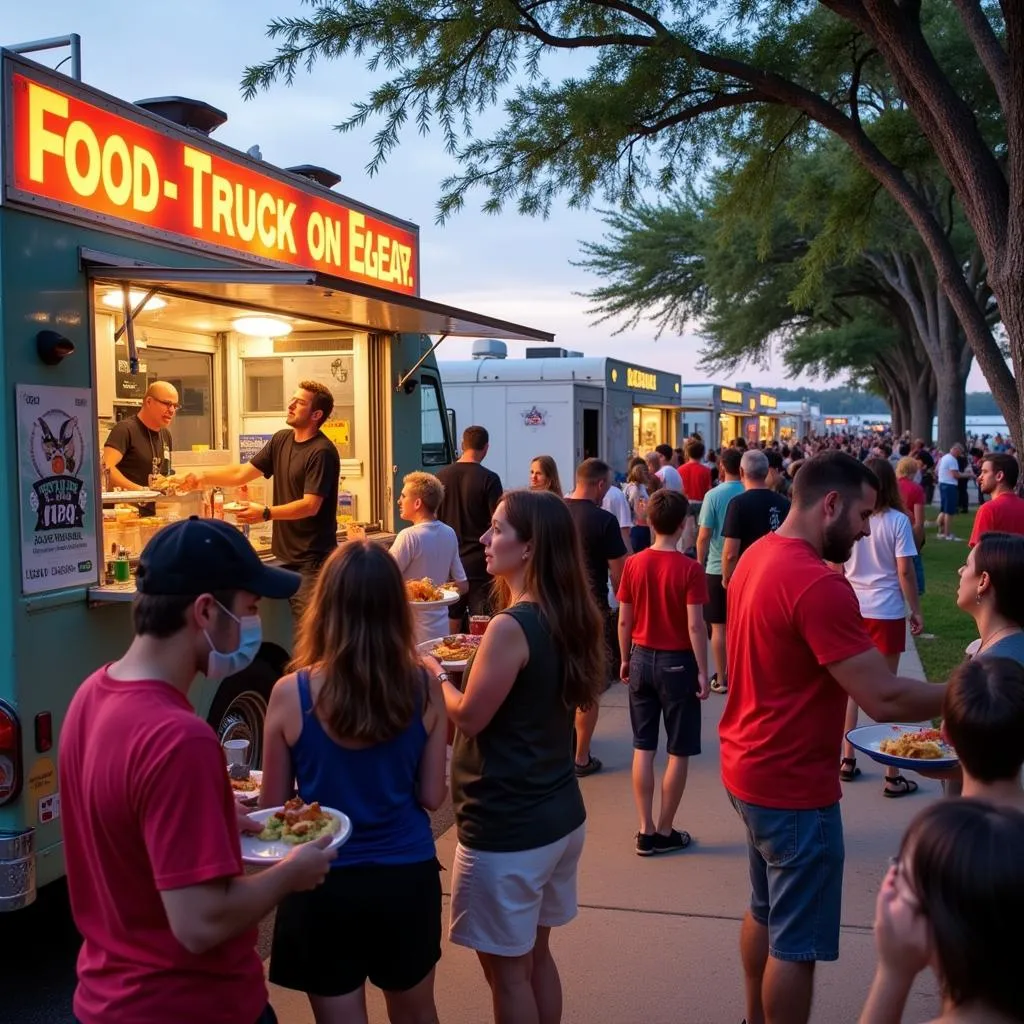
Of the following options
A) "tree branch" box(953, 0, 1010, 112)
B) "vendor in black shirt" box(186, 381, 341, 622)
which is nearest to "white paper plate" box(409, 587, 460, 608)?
"vendor in black shirt" box(186, 381, 341, 622)

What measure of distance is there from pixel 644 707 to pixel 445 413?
429 cm

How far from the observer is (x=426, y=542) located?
20.7 feet

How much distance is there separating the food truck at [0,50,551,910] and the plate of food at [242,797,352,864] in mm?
1755

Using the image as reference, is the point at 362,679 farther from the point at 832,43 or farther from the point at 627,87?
the point at 832,43

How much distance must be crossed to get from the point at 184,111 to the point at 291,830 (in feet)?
13.8

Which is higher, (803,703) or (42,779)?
(803,703)

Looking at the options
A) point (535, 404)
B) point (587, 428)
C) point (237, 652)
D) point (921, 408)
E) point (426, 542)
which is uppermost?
point (921, 408)

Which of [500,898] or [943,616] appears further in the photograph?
[943,616]

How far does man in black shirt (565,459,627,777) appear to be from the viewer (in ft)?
21.9

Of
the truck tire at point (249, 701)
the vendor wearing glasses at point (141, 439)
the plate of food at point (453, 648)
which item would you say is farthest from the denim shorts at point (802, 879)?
the vendor wearing glasses at point (141, 439)

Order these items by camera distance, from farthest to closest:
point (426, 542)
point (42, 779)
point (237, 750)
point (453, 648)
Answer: point (426, 542) < point (453, 648) < point (42, 779) < point (237, 750)

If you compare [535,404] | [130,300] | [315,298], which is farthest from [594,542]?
[535,404]

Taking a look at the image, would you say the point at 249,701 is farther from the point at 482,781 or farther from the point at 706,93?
the point at 706,93

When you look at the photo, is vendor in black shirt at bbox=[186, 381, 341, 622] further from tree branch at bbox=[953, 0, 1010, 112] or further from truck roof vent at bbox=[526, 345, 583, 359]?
truck roof vent at bbox=[526, 345, 583, 359]
